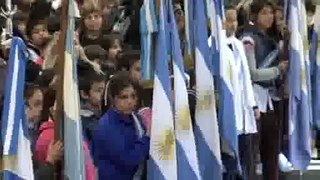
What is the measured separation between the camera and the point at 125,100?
436cm

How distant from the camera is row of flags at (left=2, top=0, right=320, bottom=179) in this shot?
3840mm

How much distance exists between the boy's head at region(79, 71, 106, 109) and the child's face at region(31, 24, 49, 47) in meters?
0.30

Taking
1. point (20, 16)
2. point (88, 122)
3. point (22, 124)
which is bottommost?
point (88, 122)

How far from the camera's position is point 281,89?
5.50 m

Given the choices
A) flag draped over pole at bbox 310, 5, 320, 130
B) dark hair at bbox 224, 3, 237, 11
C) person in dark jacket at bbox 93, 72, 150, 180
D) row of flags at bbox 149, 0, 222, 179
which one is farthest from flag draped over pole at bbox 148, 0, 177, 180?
flag draped over pole at bbox 310, 5, 320, 130

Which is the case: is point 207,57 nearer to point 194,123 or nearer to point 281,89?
point 194,123

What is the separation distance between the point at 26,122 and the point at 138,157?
74 cm

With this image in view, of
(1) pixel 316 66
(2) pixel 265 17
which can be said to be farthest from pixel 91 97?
(1) pixel 316 66

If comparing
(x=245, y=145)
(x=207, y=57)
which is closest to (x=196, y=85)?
(x=207, y=57)

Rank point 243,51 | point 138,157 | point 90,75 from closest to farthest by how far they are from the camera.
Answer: point 138,157, point 90,75, point 243,51

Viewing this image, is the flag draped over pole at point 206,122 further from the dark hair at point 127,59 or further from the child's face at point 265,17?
the child's face at point 265,17

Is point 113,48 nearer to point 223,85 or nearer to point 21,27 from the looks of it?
point 21,27

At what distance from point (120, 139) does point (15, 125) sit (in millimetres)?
718

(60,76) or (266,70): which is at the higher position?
(60,76)
